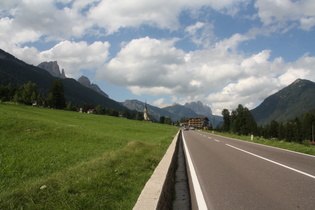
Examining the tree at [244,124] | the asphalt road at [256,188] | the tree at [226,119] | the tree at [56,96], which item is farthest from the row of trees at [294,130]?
the asphalt road at [256,188]

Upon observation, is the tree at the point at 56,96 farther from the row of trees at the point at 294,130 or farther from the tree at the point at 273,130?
the tree at the point at 273,130

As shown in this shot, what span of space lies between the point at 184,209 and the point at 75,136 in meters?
11.4

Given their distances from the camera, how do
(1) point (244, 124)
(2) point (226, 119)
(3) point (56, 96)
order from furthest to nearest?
1. (2) point (226, 119)
2. (1) point (244, 124)
3. (3) point (56, 96)

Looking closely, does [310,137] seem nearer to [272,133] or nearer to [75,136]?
[272,133]

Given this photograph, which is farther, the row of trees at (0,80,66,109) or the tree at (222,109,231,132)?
the tree at (222,109,231,132)

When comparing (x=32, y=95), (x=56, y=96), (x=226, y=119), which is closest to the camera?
(x=32, y=95)

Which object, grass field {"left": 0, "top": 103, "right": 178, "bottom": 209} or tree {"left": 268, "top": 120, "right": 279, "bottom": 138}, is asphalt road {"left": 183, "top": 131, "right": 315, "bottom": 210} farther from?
tree {"left": 268, "top": 120, "right": 279, "bottom": 138}

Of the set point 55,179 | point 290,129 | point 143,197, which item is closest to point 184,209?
point 143,197

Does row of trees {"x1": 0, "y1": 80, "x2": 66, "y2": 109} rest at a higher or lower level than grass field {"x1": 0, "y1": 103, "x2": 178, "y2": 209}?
higher

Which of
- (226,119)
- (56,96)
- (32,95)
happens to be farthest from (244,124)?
(32,95)

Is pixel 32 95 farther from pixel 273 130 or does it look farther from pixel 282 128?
pixel 273 130

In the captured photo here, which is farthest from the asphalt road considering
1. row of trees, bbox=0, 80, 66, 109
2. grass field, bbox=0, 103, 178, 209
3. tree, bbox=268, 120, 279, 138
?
tree, bbox=268, 120, 279, 138

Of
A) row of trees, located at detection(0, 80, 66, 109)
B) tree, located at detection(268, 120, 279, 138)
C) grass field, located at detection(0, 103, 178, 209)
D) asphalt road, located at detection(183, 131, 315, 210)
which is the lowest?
grass field, located at detection(0, 103, 178, 209)

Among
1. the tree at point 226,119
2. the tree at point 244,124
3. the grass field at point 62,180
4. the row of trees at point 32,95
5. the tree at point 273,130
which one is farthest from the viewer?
the tree at point 226,119
